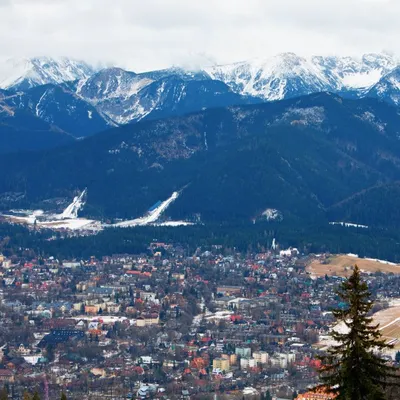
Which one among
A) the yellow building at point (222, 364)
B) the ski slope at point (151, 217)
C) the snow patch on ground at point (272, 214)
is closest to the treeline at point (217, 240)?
the snow patch on ground at point (272, 214)

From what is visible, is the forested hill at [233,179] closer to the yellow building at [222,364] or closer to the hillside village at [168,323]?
the hillside village at [168,323]

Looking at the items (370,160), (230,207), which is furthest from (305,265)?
(370,160)

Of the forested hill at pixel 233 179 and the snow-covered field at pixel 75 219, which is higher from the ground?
the forested hill at pixel 233 179

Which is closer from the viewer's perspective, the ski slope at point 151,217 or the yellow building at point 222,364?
the yellow building at point 222,364

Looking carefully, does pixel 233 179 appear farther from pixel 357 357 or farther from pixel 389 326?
pixel 357 357

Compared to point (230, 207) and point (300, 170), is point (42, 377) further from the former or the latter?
point (300, 170)

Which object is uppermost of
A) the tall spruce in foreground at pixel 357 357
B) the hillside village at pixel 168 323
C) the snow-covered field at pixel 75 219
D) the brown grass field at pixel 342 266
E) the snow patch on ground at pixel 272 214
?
the tall spruce in foreground at pixel 357 357

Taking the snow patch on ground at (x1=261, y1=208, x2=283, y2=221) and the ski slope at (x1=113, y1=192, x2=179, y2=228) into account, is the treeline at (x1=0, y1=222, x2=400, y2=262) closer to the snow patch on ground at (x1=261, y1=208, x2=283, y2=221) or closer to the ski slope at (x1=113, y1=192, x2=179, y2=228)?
the snow patch on ground at (x1=261, y1=208, x2=283, y2=221)
